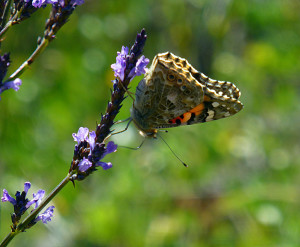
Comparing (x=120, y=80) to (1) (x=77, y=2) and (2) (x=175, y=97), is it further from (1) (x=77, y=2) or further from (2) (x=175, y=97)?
(2) (x=175, y=97)

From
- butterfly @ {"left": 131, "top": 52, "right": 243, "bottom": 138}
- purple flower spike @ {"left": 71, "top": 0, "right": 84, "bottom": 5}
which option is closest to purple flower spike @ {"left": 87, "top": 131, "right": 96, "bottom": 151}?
purple flower spike @ {"left": 71, "top": 0, "right": 84, "bottom": 5}

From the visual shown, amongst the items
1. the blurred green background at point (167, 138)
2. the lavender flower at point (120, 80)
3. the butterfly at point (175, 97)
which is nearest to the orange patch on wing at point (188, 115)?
the butterfly at point (175, 97)

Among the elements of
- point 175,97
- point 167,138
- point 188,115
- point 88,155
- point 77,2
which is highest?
point 77,2

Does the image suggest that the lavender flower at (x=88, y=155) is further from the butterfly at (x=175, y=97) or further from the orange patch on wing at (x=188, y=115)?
the orange patch on wing at (x=188, y=115)

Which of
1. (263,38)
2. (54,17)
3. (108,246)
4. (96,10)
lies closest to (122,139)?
(108,246)

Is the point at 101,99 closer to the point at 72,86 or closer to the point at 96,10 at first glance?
the point at 72,86

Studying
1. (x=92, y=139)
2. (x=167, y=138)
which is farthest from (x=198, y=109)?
(x=167, y=138)
